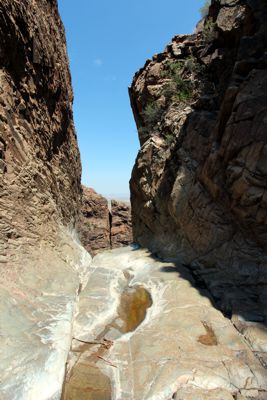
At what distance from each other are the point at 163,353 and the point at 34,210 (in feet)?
23.9

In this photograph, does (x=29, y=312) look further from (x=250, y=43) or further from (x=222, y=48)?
(x=222, y=48)

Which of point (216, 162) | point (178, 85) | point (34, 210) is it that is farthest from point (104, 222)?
point (216, 162)

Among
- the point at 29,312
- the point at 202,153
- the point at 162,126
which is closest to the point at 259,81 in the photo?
the point at 202,153

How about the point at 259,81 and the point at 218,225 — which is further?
the point at 218,225

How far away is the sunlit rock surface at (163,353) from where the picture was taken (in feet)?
18.7

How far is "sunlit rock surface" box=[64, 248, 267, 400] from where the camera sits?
5.69m

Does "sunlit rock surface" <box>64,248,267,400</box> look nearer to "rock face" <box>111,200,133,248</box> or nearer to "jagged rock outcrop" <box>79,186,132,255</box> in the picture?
"jagged rock outcrop" <box>79,186,132,255</box>

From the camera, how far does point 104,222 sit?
42.7 meters

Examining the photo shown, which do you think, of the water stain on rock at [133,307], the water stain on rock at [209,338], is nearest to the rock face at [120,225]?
the water stain on rock at [133,307]

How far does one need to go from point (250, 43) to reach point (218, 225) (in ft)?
23.3

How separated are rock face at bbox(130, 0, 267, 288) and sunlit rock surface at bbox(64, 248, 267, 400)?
6.88 ft

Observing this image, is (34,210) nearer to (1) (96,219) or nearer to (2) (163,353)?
(2) (163,353)

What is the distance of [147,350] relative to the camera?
689 centimetres

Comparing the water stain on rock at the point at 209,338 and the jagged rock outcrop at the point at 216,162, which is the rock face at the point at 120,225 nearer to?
the jagged rock outcrop at the point at 216,162
